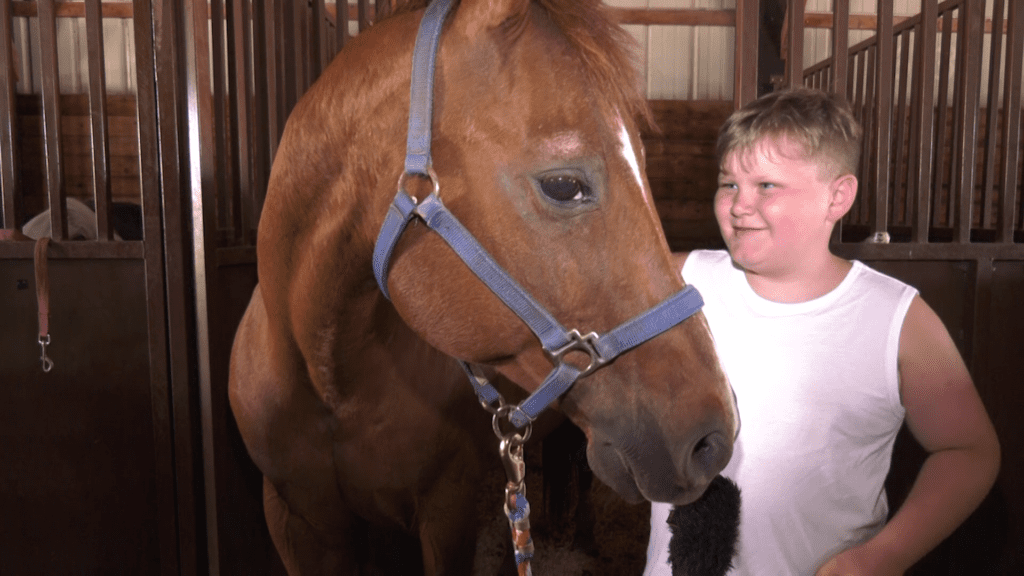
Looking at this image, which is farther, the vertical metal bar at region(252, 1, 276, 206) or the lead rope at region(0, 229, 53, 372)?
the vertical metal bar at region(252, 1, 276, 206)

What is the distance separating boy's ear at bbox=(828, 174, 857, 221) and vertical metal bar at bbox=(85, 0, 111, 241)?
1.67 metres

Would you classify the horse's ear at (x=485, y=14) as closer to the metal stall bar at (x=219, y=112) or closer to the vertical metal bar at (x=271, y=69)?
the metal stall bar at (x=219, y=112)

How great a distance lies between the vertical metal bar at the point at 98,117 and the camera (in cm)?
169

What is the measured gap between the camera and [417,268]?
1.03 metres

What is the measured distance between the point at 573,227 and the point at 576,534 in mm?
1898

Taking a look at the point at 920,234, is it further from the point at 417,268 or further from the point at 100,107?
the point at 100,107

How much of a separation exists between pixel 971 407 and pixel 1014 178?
122cm

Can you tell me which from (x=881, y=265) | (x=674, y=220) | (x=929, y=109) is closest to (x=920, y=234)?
(x=881, y=265)

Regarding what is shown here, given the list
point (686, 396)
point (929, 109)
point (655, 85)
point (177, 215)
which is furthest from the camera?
point (655, 85)

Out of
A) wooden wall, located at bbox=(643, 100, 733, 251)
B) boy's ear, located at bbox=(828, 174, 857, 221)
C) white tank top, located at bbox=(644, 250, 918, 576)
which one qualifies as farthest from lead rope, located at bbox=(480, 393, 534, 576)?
wooden wall, located at bbox=(643, 100, 733, 251)

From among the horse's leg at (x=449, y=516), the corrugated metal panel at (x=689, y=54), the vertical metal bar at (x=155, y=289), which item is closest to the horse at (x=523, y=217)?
the horse's leg at (x=449, y=516)

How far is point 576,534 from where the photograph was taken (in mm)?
2545

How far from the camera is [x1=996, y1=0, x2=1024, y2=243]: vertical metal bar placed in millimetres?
1952

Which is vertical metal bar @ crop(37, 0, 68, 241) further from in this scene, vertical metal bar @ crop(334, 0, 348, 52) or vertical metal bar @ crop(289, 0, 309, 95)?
vertical metal bar @ crop(334, 0, 348, 52)
